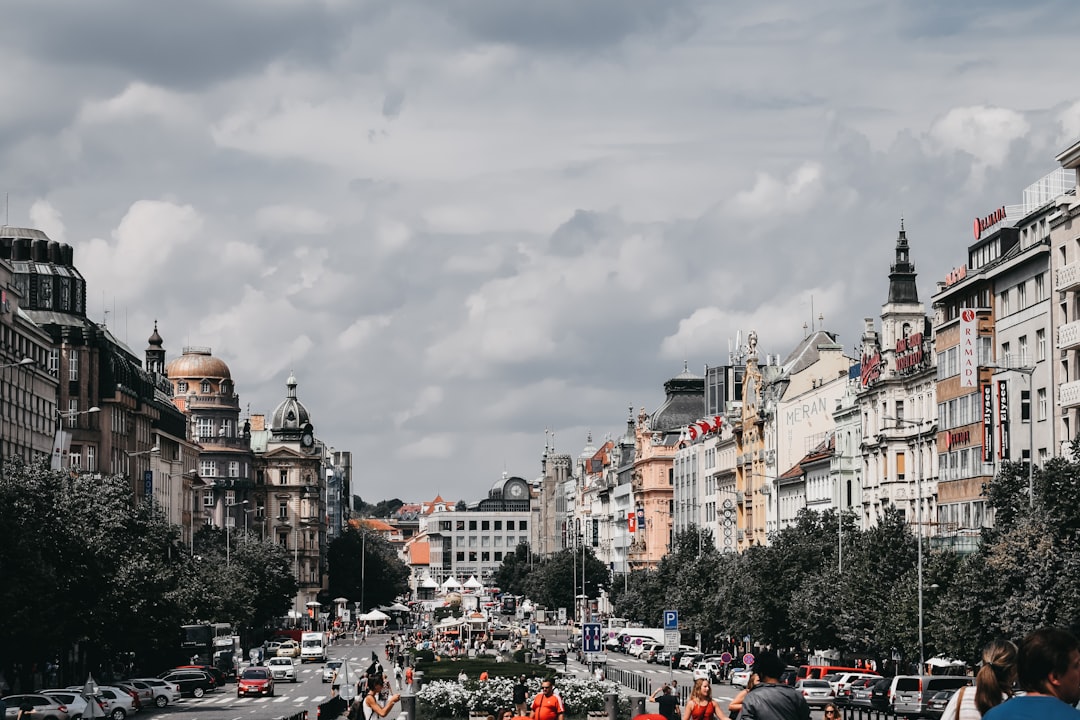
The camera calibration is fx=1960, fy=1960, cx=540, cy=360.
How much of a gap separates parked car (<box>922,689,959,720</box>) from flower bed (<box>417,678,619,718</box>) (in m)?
10.5

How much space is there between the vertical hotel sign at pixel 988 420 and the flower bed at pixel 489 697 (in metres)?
31.6

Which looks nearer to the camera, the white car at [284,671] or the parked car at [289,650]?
the white car at [284,671]

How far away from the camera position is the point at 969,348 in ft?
289

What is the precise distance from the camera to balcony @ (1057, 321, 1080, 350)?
74125 mm

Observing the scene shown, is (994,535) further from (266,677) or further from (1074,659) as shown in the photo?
(1074,659)

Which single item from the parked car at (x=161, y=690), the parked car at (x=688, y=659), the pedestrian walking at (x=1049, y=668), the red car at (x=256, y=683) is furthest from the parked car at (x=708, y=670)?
the pedestrian walking at (x=1049, y=668)

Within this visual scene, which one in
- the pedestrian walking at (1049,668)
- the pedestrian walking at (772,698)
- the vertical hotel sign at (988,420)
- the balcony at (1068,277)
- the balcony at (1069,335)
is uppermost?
the balcony at (1068,277)

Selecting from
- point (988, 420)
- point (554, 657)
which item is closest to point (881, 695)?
point (988, 420)

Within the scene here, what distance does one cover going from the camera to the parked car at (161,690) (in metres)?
81.8

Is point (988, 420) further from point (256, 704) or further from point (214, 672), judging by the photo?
point (214, 672)

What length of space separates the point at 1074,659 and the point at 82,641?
79.8m

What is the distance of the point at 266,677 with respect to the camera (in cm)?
9162

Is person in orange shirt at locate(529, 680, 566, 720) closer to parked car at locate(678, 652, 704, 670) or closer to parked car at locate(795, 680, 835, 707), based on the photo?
parked car at locate(795, 680, 835, 707)

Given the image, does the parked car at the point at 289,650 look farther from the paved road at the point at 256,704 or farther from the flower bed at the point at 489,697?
the flower bed at the point at 489,697
